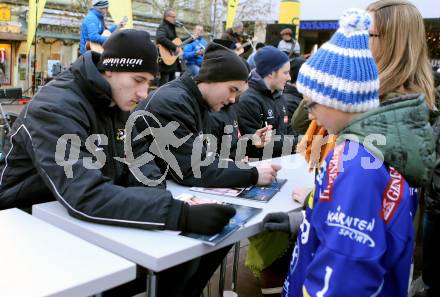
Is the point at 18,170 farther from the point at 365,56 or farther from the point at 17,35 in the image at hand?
the point at 17,35

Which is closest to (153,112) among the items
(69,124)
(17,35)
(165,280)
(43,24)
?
(69,124)

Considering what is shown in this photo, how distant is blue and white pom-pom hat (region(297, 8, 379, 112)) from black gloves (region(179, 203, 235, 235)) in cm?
58

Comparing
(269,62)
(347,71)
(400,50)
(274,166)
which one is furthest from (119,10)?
(347,71)

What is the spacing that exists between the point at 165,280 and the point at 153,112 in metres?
0.99

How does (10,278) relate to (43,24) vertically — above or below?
below

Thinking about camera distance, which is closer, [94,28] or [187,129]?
[187,129]

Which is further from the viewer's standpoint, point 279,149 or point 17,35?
point 17,35

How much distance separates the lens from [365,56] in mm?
1571

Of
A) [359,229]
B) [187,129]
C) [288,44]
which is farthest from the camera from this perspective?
[288,44]

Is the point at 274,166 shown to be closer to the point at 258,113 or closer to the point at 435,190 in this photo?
the point at 435,190

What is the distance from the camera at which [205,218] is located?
183 cm

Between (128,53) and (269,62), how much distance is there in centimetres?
245

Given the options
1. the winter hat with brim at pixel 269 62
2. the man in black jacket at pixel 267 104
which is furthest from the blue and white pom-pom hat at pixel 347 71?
the winter hat with brim at pixel 269 62

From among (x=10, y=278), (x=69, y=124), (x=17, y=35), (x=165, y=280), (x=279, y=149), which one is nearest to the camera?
(x=10, y=278)
